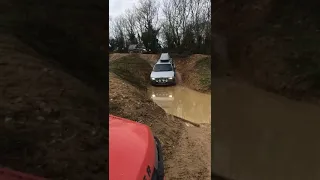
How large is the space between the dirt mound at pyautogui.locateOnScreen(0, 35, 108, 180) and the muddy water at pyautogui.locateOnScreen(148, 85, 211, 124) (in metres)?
7.42

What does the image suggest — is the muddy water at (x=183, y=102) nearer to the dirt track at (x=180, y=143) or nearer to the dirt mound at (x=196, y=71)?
the dirt track at (x=180, y=143)

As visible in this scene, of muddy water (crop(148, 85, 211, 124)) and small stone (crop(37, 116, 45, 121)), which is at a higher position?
small stone (crop(37, 116, 45, 121))

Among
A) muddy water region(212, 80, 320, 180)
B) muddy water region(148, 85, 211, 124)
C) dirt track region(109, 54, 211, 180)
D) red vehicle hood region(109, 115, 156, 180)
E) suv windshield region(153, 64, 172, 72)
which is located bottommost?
dirt track region(109, 54, 211, 180)

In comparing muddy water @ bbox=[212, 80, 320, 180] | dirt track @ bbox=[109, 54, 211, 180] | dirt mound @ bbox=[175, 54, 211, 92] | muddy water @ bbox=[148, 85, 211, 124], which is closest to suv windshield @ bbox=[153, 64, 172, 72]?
muddy water @ bbox=[148, 85, 211, 124]

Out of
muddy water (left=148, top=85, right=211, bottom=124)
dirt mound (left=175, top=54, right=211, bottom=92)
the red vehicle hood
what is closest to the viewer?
the red vehicle hood

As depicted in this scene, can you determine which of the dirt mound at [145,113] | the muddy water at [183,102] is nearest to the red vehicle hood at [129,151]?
the dirt mound at [145,113]

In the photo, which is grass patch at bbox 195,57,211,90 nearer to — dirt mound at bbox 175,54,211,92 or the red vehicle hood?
dirt mound at bbox 175,54,211,92

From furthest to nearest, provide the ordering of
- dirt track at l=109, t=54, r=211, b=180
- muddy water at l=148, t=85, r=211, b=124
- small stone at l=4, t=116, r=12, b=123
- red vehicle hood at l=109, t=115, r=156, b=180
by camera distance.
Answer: muddy water at l=148, t=85, r=211, b=124 → dirt track at l=109, t=54, r=211, b=180 → red vehicle hood at l=109, t=115, r=156, b=180 → small stone at l=4, t=116, r=12, b=123

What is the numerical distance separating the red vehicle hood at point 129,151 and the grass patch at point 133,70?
31.8 ft

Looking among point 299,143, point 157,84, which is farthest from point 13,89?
Result: point 157,84

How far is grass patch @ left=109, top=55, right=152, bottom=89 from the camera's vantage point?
45.1 feet

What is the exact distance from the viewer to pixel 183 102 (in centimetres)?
1121

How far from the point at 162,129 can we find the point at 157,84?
6.53m

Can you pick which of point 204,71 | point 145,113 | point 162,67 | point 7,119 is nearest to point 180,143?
point 145,113
